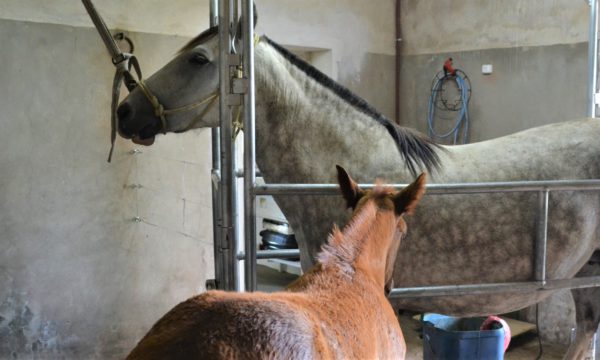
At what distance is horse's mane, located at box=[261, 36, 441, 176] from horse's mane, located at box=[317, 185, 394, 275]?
78 centimetres

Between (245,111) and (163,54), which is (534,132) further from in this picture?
(163,54)

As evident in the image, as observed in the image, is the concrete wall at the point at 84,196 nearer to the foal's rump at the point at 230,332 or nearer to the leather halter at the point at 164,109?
the leather halter at the point at 164,109

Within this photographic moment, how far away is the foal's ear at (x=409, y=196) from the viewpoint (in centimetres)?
158

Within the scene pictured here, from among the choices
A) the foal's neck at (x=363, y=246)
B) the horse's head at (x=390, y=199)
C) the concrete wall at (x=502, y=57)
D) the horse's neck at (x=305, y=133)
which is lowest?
the foal's neck at (x=363, y=246)

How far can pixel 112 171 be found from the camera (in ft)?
12.4

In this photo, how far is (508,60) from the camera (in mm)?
4871

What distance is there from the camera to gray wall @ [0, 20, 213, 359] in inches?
137

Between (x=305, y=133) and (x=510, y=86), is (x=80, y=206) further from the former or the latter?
(x=510, y=86)

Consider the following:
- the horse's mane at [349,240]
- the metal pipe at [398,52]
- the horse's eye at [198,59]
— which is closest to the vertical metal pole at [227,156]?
the horse's eye at [198,59]

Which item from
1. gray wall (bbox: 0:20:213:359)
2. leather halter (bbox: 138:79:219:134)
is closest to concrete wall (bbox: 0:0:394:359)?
gray wall (bbox: 0:20:213:359)

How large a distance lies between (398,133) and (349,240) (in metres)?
0.96

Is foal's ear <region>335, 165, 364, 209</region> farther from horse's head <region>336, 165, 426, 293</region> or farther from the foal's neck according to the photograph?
the foal's neck

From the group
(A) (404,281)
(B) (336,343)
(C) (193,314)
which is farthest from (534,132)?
(C) (193,314)

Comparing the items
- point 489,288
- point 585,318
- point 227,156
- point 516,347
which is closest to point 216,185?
point 227,156
